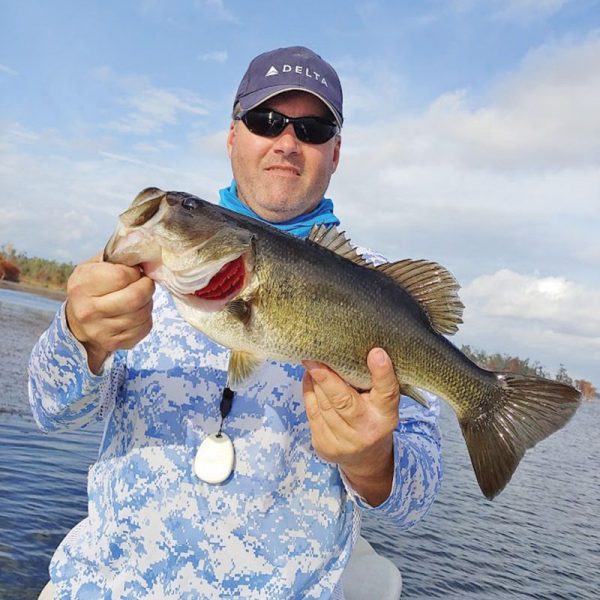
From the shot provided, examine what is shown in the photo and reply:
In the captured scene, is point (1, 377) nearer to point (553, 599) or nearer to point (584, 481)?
point (553, 599)

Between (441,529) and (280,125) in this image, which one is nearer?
(280,125)

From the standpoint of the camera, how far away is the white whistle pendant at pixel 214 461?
3018 mm

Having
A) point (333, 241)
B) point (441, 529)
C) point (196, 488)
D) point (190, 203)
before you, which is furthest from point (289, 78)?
point (441, 529)

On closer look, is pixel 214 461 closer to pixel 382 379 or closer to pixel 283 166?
pixel 382 379

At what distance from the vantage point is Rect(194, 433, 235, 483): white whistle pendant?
119 inches

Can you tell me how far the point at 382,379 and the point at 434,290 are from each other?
69cm

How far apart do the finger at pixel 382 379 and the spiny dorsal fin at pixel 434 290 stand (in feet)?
1.66

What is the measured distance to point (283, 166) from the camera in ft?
12.3

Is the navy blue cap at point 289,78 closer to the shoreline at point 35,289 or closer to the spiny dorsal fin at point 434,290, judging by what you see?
the spiny dorsal fin at point 434,290

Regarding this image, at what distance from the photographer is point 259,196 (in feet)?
12.6

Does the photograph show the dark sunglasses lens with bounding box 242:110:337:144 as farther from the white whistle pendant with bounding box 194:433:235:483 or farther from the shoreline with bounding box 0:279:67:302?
the shoreline with bounding box 0:279:67:302

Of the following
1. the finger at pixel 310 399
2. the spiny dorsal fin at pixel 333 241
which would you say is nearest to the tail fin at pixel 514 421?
the finger at pixel 310 399

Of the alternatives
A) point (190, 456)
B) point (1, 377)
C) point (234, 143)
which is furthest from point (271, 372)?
point (1, 377)

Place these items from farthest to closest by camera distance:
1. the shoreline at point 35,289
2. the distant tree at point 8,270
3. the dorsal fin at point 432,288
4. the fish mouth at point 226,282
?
the distant tree at point 8,270 → the shoreline at point 35,289 → the dorsal fin at point 432,288 → the fish mouth at point 226,282
